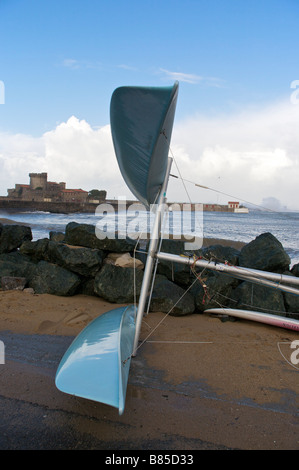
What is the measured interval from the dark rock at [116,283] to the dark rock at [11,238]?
2.59 metres

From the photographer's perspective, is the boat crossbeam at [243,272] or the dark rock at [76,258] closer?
the boat crossbeam at [243,272]

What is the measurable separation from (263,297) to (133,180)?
9.40 ft

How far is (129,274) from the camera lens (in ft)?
17.5

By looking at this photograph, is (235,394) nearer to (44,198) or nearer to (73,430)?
(73,430)

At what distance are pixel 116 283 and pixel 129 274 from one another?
25 cm

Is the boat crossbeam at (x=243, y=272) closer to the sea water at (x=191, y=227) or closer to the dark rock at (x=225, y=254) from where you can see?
the dark rock at (x=225, y=254)

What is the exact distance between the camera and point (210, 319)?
4719 millimetres

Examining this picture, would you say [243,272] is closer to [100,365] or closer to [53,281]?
[100,365]

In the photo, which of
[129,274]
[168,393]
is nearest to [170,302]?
[129,274]

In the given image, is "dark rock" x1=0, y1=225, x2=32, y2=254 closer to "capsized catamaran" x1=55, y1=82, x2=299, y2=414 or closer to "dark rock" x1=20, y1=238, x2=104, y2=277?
"dark rock" x1=20, y1=238, x2=104, y2=277

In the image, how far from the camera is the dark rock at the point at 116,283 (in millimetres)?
5168

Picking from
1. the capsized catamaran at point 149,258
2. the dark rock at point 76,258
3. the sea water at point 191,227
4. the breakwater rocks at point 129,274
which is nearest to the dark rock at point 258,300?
the breakwater rocks at point 129,274
